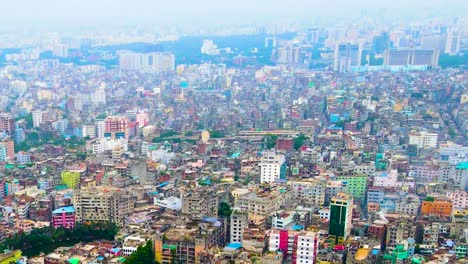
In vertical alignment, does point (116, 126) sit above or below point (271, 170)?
below

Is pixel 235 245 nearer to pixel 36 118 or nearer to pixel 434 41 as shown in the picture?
pixel 36 118

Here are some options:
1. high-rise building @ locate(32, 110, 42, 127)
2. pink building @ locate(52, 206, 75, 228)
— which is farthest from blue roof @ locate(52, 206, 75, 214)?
high-rise building @ locate(32, 110, 42, 127)

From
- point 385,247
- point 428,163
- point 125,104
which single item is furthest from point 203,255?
point 125,104

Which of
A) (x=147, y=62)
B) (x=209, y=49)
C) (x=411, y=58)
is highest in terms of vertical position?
(x=411, y=58)

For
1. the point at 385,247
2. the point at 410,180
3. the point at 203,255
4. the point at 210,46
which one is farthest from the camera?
the point at 210,46

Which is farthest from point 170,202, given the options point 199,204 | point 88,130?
point 88,130

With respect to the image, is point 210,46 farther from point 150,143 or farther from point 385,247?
point 385,247

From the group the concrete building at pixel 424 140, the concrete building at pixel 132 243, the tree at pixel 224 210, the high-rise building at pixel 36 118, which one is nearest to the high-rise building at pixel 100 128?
the high-rise building at pixel 36 118
